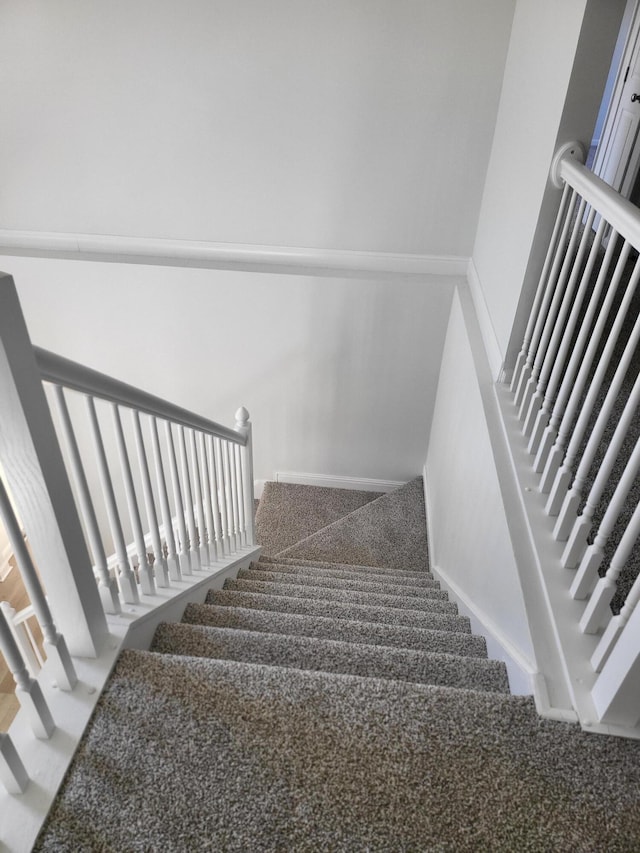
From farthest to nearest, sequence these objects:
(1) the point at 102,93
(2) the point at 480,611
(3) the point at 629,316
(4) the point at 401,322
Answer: (4) the point at 401,322 → (1) the point at 102,93 → (3) the point at 629,316 → (2) the point at 480,611

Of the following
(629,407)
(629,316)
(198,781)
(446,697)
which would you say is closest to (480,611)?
(446,697)

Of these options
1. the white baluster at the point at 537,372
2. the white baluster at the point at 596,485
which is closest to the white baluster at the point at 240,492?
the white baluster at the point at 537,372

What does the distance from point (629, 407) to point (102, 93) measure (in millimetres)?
3328

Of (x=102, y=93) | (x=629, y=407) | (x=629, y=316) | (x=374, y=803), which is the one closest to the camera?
(x=374, y=803)

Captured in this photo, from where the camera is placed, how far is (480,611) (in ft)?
6.88

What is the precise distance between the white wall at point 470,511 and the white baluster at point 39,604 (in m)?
1.08

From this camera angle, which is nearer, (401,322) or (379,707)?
(379,707)

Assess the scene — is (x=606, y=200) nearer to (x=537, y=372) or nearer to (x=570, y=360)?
(x=570, y=360)

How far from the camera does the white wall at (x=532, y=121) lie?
1.67m

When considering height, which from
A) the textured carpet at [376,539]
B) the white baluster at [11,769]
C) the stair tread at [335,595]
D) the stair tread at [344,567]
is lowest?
the textured carpet at [376,539]

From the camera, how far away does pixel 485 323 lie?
8.89 feet

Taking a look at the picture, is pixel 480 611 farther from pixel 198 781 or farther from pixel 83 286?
pixel 83 286

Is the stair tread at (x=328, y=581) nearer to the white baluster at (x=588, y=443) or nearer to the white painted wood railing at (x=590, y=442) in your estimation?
the white painted wood railing at (x=590, y=442)

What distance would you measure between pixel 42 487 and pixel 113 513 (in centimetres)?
36
